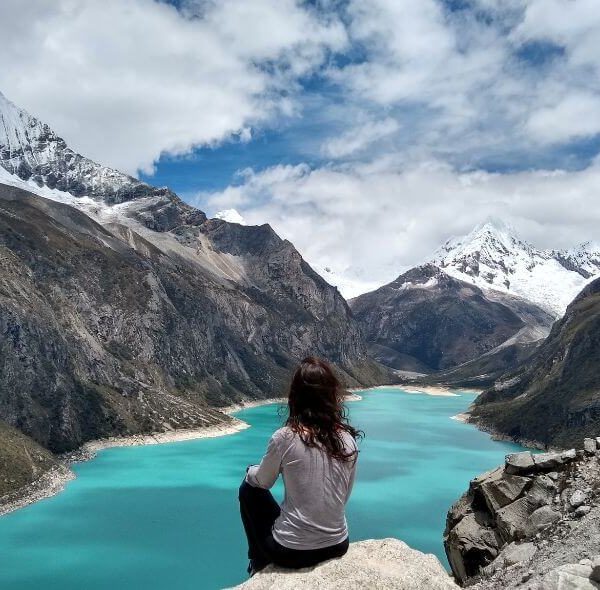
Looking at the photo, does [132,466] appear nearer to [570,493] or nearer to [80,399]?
[80,399]

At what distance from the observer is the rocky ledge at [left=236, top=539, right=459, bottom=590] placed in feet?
31.3

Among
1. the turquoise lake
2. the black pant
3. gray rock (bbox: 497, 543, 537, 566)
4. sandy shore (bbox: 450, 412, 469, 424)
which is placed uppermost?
the black pant

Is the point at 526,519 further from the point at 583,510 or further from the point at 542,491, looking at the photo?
the point at 583,510

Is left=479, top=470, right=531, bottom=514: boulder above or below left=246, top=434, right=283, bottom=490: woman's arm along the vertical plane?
below

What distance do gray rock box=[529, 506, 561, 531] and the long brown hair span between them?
11.1 meters

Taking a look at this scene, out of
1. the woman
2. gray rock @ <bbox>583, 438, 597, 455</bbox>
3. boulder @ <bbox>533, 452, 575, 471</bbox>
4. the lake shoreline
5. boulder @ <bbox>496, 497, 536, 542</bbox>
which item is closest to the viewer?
the woman

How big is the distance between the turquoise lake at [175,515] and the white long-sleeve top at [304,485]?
45551 mm

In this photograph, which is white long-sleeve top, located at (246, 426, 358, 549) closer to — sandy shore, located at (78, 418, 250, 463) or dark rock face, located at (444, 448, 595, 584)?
dark rock face, located at (444, 448, 595, 584)

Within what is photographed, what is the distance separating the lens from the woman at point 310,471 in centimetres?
968

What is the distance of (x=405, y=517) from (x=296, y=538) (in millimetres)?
67018

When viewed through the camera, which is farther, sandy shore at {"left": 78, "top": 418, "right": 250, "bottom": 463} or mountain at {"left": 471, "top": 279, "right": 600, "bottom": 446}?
mountain at {"left": 471, "top": 279, "right": 600, "bottom": 446}

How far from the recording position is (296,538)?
32.3 feet


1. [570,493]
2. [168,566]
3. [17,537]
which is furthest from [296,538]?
[17,537]

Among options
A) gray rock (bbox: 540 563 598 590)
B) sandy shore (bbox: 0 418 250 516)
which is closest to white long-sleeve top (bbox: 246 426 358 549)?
gray rock (bbox: 540 563 598 590)
